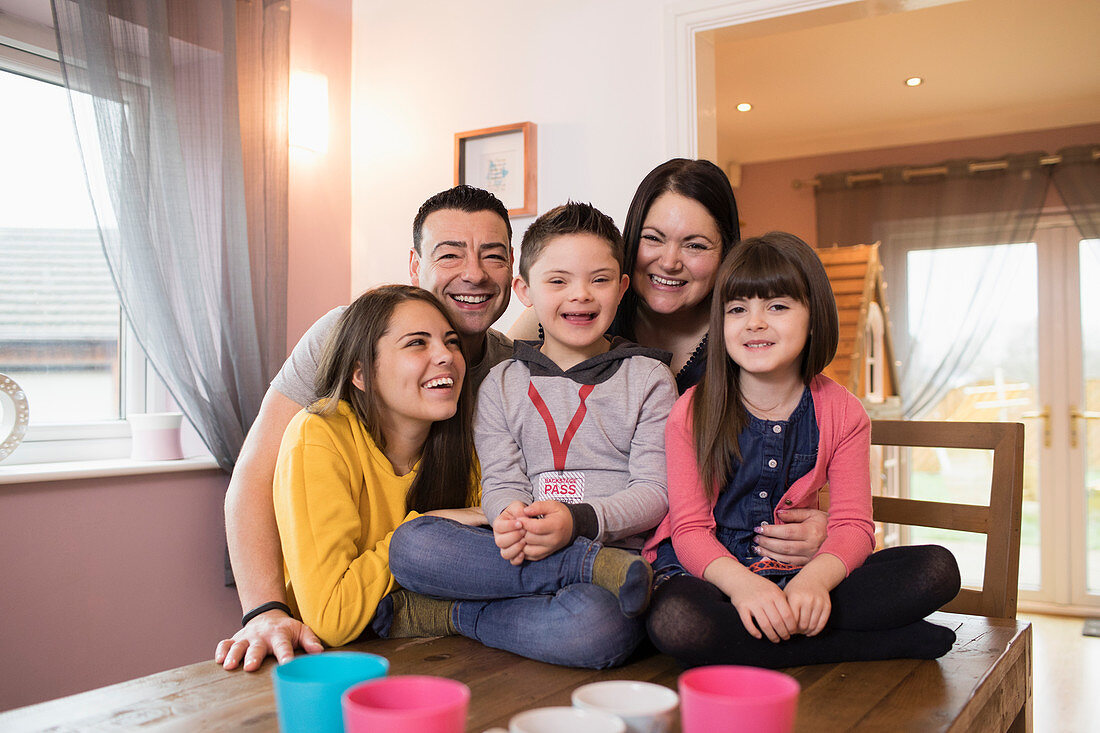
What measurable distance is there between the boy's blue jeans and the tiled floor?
2695 mm

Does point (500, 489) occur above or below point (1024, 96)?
below

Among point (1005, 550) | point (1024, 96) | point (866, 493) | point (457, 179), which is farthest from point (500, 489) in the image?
point (1024, 96)

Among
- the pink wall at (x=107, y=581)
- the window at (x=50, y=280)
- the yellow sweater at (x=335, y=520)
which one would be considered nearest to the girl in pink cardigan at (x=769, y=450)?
the yellow sweater at (x=335, y=520)

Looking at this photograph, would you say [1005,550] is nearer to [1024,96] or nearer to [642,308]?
[642,308]

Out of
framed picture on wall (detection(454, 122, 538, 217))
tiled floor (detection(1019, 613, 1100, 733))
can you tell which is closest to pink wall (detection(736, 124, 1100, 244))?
tiled floor (detection(1019, 613, 1100, 733))

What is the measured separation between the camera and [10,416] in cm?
207

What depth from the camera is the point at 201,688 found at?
0.95 m

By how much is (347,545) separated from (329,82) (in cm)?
235

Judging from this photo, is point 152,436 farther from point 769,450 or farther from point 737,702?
point 737,702

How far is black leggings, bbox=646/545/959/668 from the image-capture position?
1024mm

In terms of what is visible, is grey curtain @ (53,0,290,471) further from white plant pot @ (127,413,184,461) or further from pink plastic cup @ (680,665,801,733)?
→ pink plastic cup @ (680,665,801,733)

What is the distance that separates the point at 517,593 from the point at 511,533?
10 cm

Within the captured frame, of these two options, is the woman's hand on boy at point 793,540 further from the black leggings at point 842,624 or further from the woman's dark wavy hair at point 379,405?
the woman's dark wavy hair at point 379,405

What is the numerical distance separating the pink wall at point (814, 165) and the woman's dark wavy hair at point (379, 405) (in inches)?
167
